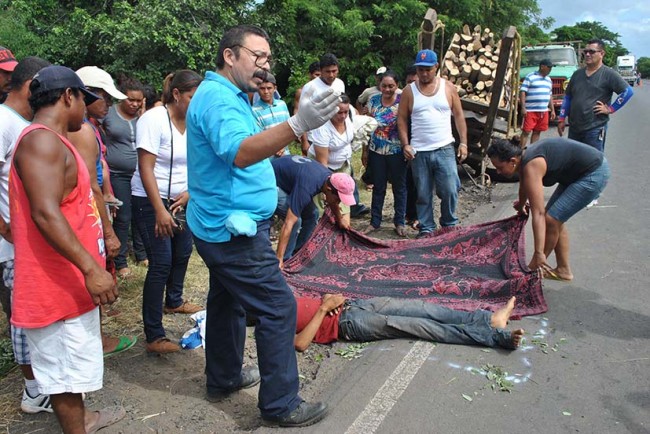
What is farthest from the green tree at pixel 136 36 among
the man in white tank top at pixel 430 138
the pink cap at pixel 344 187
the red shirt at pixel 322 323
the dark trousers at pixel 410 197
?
the red shirt at pixel 322 323

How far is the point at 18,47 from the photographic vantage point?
1042 centimetres

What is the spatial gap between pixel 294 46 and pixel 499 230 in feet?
32.0

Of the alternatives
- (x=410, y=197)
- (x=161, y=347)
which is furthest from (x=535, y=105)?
(x=161, y=347)

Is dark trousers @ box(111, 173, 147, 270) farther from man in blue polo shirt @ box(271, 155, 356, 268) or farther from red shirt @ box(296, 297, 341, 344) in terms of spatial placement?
red shirt @ box(296, 297, 341, 344)

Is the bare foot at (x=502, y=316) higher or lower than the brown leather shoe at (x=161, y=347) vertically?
higher

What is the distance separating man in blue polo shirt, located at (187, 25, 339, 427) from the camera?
2.55 metres

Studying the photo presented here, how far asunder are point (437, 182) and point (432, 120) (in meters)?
0.67

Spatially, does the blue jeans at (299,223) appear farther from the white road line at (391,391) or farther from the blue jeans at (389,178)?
the white road line at (391,391)

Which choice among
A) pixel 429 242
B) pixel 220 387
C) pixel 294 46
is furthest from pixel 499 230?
pixel 294 46

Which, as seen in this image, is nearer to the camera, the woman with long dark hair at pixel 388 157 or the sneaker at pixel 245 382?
the sneaker at pixel 245 382

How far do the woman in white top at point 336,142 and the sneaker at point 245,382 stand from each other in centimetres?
267

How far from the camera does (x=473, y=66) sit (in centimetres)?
955

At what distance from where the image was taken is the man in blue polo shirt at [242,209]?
8.36ft

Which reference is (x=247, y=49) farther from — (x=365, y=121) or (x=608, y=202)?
(x=608, y=202)
